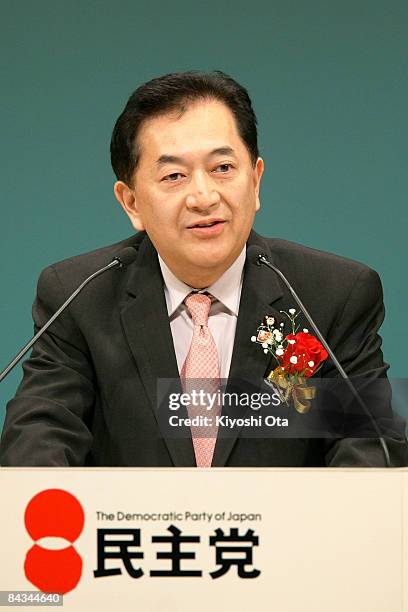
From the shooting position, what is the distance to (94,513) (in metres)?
1.53

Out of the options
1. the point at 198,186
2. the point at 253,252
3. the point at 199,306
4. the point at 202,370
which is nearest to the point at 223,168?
the point at 198,186

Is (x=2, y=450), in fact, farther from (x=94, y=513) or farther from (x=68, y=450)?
(x=94, y=513)

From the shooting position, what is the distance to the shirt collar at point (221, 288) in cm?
223

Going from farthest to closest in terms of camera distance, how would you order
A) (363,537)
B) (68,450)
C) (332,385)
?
(68,450)
(332,385)
(363,537)

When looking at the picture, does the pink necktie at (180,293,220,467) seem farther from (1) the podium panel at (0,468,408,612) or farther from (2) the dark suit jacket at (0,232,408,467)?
(1) the podium panel at (0,468,408,612)

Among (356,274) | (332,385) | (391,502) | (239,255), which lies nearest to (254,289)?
(239,255)

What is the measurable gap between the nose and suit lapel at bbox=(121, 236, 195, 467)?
22 cm

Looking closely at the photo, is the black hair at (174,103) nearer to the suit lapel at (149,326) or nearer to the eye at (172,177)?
the eye at (172,177)

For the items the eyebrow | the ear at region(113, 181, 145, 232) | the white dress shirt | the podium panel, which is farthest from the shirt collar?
the podium panel

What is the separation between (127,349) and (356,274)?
50 centimetres

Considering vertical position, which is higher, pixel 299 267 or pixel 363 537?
pixel 299 267

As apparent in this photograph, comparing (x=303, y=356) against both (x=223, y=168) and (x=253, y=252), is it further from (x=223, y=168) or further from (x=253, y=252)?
(x=223, y=168)

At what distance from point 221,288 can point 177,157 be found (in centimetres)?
29

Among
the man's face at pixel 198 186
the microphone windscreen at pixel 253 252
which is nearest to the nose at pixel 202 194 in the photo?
the man's face at pixel 198 186
